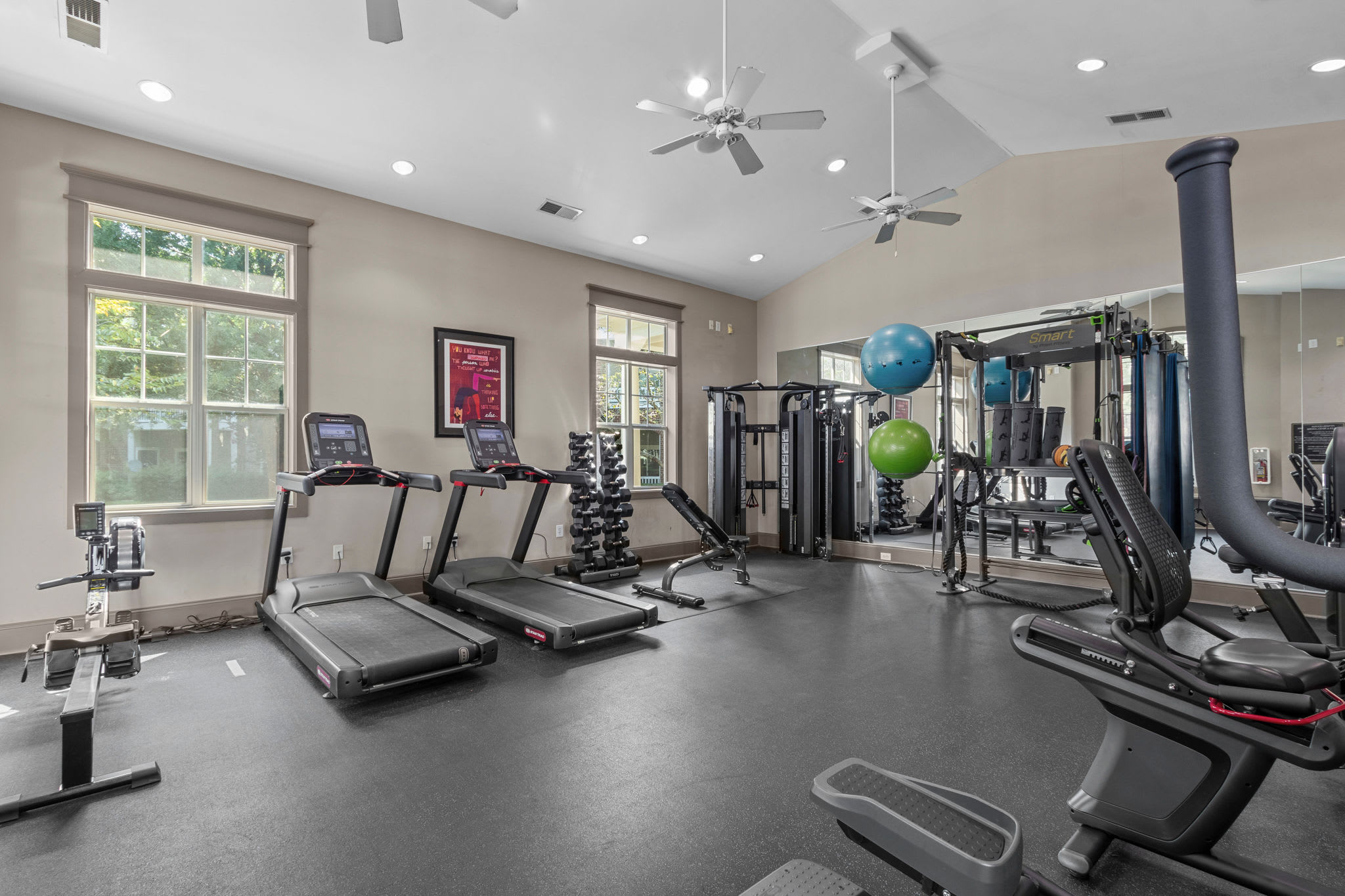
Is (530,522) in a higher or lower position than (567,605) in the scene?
higher

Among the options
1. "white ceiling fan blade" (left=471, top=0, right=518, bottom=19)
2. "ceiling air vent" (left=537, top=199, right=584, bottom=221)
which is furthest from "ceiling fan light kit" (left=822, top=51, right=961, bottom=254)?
"white ceiling fan blade" (left=471, top=0, right=518, bottom=19)

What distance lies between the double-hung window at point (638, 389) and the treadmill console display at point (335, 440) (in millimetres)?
2644

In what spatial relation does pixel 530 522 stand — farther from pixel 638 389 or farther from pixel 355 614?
pixel 638 389

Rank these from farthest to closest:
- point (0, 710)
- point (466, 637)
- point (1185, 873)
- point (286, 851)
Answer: point (466, 637)
point (0, 710)
point (286, 851)
point (1185, 873)

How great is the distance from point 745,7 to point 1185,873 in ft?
15.3

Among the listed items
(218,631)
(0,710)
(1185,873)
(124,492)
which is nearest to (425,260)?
(124,492)

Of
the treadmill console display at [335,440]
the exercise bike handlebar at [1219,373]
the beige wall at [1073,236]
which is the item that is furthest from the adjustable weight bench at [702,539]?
the exercise bike handlebar at [1219,373]

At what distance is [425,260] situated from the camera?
5.97m

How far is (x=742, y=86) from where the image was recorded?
11.4 ft

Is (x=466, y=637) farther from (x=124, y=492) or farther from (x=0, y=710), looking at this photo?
(x=124, y=492)

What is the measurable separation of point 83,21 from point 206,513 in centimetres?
306

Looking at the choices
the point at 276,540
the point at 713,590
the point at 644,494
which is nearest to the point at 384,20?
the point at 276,540

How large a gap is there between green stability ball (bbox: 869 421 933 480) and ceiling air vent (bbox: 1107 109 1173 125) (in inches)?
115

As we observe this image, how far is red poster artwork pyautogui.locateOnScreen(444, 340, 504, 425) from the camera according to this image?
6.09 meters
